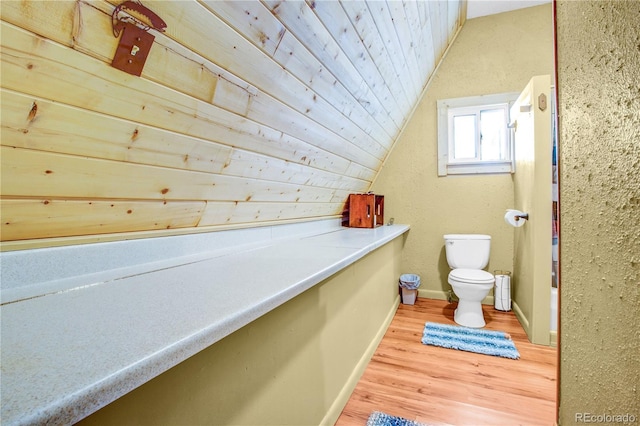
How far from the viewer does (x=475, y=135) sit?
3.03 meters

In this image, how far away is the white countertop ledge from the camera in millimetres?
403

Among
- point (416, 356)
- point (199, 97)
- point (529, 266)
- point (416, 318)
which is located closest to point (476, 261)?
point (529, 266)

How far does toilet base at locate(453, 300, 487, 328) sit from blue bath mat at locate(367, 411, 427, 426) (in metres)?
1.31

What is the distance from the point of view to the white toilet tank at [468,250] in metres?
2.82

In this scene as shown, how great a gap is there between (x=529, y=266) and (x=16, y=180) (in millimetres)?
2791

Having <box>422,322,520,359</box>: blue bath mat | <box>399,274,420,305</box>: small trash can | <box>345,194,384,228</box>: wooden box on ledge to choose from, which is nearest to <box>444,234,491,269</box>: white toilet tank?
<box>399,274,420,305</box>: small trash can

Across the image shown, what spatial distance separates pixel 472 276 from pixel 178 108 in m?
2.39

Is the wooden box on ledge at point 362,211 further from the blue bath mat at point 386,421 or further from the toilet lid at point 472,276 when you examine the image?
the blue bath mat at point 386,421

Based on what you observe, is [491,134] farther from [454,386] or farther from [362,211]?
[454,386]

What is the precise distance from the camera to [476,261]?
9.27ft

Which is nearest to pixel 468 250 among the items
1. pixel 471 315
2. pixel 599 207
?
pixel 471 315

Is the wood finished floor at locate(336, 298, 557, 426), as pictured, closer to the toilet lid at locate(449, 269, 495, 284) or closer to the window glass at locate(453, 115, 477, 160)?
A: the toilet lid at locate(449, 269, 495, 284)

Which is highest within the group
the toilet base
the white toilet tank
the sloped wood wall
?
the sloped wood wall

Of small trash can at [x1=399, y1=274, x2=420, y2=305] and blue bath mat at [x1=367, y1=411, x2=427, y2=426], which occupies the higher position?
small trash can at [x1=399, y1=274, x2=420, y2=305]
